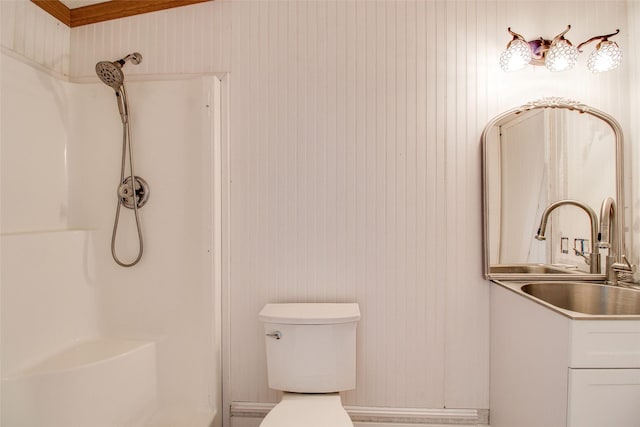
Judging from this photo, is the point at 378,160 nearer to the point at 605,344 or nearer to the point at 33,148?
the point at 605,344

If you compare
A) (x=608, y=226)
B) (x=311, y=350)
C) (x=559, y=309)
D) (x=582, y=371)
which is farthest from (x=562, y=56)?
(x=311, y=350)

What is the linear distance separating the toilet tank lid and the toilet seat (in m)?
0.31

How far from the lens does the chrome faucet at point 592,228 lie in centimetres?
155

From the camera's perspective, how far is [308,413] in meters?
1.28

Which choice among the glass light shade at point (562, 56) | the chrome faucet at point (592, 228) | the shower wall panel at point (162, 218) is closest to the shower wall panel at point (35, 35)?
the shower wall panel at point (162, 218)

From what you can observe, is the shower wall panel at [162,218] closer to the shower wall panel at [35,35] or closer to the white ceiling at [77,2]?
the shower wall panel at [35,35]

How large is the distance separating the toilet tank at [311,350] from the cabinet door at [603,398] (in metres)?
0.77

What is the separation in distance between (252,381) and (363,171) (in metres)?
1.18

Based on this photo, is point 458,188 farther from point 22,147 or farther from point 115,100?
point 22,147

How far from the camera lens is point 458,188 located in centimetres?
163

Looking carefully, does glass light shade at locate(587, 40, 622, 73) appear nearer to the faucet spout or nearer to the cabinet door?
the faucet spout

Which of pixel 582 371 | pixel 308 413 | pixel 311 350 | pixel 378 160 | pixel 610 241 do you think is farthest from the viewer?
pixel 378 160

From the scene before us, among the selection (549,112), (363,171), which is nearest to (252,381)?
(363,171)

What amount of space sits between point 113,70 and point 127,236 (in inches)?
30.8
